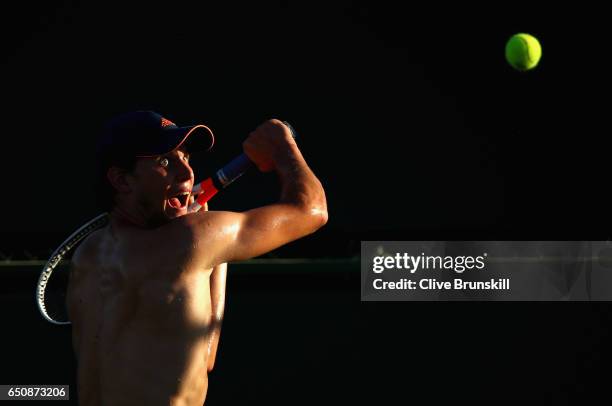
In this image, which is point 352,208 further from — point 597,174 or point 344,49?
point 597,174

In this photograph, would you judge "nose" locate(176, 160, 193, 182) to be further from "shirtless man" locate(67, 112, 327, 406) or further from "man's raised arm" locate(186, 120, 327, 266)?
"man's raised arm" locate(186, 120, 327, 266)

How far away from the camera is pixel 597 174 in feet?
24.6

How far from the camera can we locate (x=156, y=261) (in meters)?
2.40

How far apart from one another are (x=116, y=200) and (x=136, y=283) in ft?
0.91

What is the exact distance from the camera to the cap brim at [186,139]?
2480 millimetres

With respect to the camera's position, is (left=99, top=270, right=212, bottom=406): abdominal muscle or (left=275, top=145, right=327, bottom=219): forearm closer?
(left=99, top=270, right=212, bottom=406): abdominal muscle

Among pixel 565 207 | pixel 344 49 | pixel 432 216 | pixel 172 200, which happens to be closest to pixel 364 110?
pixel 344 49

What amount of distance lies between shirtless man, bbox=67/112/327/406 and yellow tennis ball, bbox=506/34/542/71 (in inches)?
181

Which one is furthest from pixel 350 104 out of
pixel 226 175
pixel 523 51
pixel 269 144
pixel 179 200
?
pixel 179 200

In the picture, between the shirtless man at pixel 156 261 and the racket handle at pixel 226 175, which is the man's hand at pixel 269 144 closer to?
the shirtless man at pixel 156 261

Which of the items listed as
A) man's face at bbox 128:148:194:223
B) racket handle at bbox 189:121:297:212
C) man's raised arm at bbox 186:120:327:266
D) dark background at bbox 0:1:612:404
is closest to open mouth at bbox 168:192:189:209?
man's face at bbox 128:148:194:223

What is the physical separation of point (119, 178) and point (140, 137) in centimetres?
13

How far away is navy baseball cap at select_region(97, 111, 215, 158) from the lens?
2.48 meters

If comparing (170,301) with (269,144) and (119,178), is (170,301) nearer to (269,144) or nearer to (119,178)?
(119,178)
